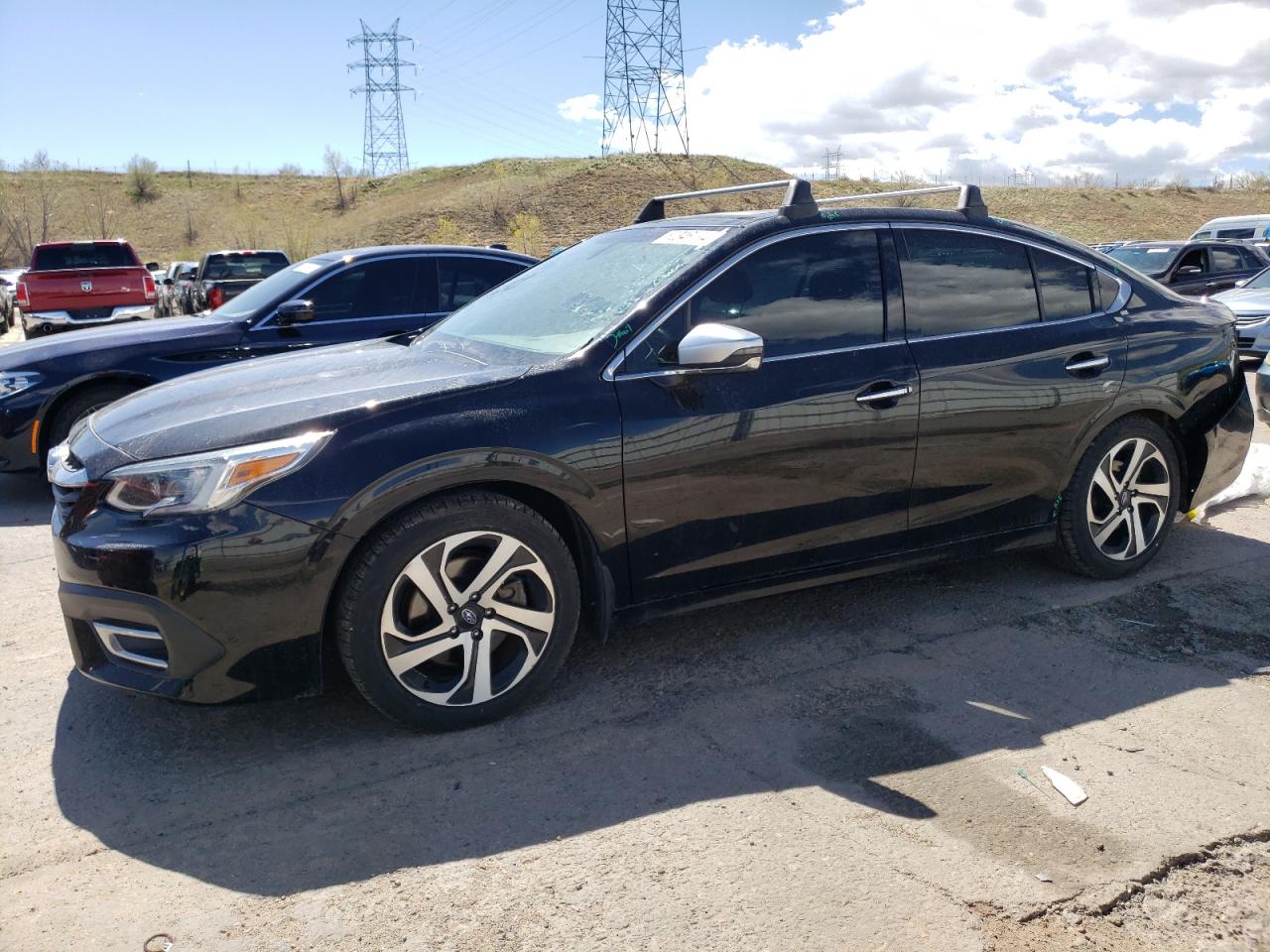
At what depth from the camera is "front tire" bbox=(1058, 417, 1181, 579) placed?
478 centimetres

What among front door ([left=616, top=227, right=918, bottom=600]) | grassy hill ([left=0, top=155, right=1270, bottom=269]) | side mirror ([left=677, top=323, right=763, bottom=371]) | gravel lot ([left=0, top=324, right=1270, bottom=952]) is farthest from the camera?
grassy hill ([left=0, top=155, right=1270, bottom=269])

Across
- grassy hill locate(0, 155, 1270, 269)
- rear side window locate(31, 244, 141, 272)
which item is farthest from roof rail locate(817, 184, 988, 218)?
grassy hill locate(0, 155, 1270, 269)

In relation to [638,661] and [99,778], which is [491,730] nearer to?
[638,661]

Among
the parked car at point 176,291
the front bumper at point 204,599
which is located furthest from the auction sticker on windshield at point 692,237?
the parked car at point 176,291

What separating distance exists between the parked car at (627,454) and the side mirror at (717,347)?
0.01m

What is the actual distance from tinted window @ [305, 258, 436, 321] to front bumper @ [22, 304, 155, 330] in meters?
8.75

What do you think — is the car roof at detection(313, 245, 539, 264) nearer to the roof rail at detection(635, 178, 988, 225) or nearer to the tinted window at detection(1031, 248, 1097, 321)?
the roof rail at detection(635, 178, 988, 225)

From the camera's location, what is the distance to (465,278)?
26.3 feet

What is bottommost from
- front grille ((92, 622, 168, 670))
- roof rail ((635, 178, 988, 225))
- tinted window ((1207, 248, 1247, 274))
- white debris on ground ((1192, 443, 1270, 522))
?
white debris on ground ((1192, 443, 1270, 522))

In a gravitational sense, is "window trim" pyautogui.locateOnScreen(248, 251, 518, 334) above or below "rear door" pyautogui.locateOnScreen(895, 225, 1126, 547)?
above

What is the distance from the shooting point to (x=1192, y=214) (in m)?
59.5

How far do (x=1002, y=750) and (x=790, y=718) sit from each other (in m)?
0.70

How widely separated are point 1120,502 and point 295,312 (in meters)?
5.30

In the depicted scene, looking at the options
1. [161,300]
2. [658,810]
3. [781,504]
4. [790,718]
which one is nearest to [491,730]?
[658,810]
